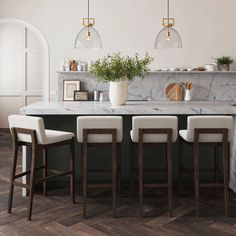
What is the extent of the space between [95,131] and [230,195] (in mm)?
1837

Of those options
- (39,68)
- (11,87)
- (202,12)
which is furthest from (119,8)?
(11,87)

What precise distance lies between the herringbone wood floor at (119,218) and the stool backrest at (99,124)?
75 centimetres

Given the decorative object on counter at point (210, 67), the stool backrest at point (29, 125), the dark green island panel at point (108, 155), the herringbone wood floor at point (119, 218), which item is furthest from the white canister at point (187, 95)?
the stool backrest at point (29, 125)

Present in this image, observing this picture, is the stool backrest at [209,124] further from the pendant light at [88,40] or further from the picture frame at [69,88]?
the picture frame at [69,88]

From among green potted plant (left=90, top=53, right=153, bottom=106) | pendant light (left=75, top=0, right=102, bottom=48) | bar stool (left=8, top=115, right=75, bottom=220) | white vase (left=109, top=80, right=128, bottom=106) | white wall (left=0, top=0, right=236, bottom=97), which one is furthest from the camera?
white wall (left=0, top=0, right=236, bottom=97)

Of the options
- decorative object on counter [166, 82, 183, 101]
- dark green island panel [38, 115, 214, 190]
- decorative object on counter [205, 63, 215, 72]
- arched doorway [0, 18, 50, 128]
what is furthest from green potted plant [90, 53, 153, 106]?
arched doorway [0, 18, 50, 128]

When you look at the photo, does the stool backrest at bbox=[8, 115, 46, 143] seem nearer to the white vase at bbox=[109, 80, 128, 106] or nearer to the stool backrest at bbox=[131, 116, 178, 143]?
the stool backrest at bbox=[131, 116, 178, 143]

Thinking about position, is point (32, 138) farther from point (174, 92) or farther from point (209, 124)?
point (174, 92)

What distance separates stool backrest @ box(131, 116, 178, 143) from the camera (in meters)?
3.56

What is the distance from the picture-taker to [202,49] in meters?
6.91

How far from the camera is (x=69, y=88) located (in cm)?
687

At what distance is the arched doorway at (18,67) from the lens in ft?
29.2

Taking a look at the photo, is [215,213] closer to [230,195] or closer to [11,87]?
[230,195]

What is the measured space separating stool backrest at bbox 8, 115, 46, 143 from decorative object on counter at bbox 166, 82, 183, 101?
3.72m
